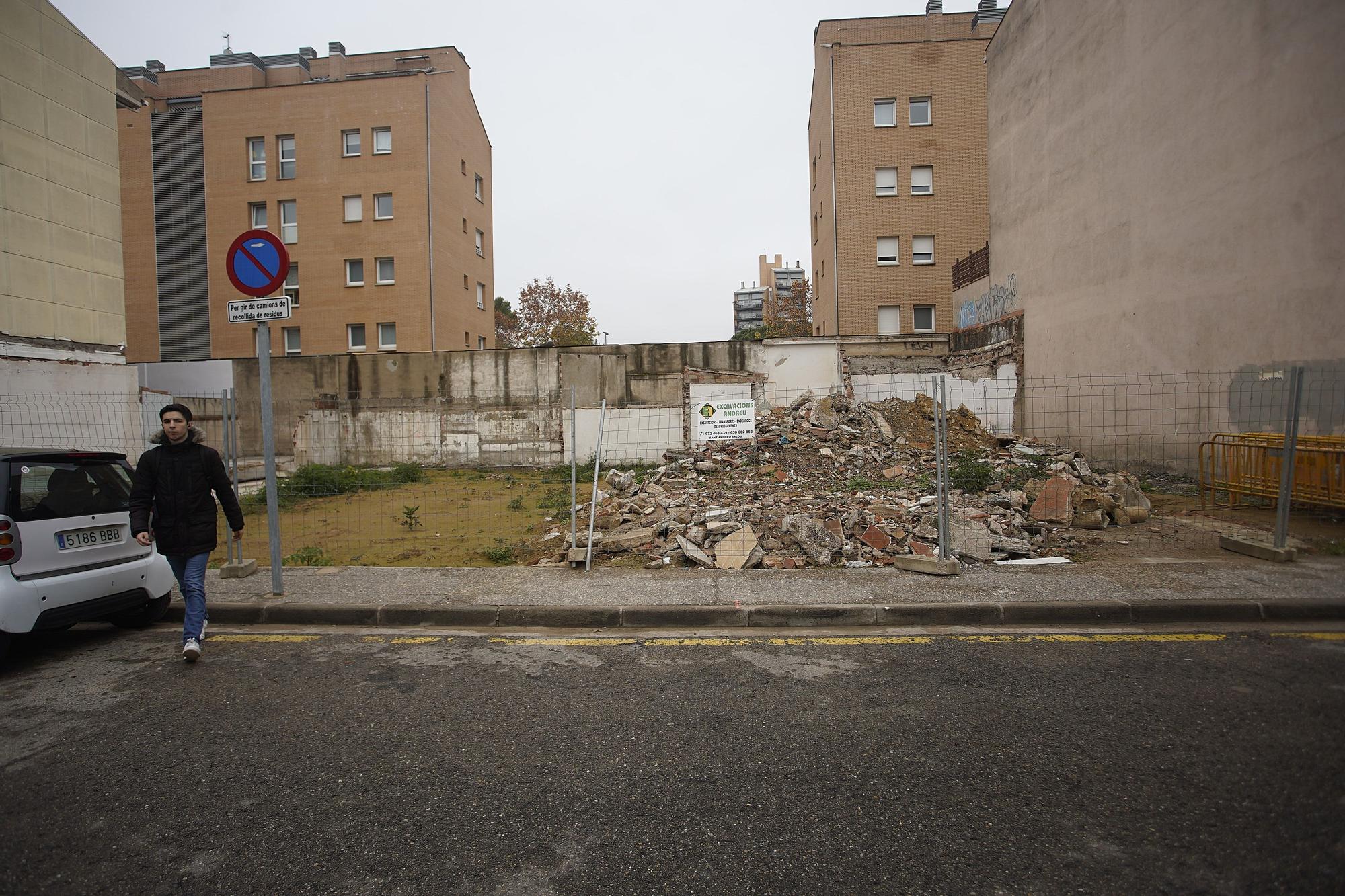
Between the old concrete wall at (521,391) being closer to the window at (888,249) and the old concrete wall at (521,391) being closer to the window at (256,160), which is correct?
the window at (888,249)

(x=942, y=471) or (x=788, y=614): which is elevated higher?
(x=942, y=471)

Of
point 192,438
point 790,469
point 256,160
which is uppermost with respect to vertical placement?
point 256,160

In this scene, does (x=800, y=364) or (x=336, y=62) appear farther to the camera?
(x=336, y=62)

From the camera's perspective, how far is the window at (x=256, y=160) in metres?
29.6

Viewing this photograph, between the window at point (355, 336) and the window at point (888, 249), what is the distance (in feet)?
72.8

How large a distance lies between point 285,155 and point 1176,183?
1247 inches

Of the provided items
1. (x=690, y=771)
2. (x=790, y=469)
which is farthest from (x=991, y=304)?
(x=690, y=771)

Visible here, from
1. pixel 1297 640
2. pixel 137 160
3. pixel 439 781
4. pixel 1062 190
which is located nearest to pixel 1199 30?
Result: pixel 1062 190

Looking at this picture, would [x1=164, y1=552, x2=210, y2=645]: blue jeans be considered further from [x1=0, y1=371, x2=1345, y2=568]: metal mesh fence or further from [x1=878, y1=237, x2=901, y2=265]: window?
[x1=878, y1=237, x2=901, y2=265]: window

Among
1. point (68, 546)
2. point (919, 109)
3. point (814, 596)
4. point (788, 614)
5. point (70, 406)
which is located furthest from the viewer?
point (919, 109)

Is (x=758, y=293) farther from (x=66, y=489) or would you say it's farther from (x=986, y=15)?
(x=66, y=489)

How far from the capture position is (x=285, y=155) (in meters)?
A: 29.5

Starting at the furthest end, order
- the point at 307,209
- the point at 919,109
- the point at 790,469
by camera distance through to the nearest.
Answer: the point at 307,209, the point at 919,109, the point at 790,469

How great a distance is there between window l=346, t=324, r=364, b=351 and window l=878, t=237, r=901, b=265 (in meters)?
22.2
